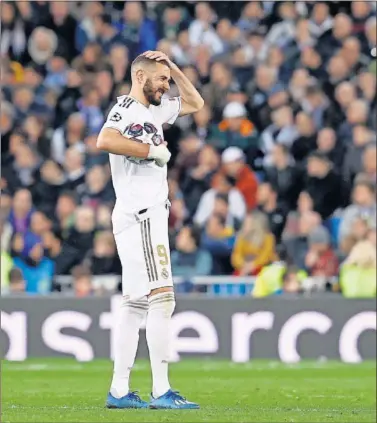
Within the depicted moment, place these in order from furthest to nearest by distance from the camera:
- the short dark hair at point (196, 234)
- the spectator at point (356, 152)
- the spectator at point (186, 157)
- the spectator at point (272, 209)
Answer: the spectator at point (186, 157), the spectator at point (356, 152), the spectator at point (272, 209), the short dark hair at point (196, 234)

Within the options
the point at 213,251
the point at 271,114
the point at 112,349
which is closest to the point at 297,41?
the point at 271,114

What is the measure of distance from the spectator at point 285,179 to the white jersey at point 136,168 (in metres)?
8.46

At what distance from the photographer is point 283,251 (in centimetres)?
1708

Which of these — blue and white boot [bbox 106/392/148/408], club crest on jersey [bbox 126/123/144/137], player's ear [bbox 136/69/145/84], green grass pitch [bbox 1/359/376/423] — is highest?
player's ear [bbox 136/69/145/84]

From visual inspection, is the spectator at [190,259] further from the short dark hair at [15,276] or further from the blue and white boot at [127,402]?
the blue and white boot at [127,402]

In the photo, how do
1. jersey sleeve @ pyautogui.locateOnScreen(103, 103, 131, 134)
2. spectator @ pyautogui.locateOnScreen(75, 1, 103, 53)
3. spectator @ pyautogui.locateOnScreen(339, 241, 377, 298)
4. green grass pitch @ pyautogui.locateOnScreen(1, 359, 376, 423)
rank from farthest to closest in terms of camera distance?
spectator @ pyautogui.locateOnScreen(75, 1, 103, 53), spectator @ pyautogui.locateOnScreen(339, 241, 377, 298), jersey sleeve @ pyautogui.locateOnScreen(103, 103, 131, 134), green grass pitch @ pyautogui.locateOnScreen(1, 359, 376, 423)

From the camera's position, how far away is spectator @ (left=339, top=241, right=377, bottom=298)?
53.4 ft

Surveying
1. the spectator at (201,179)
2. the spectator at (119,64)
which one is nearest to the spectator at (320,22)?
the spectator at (201,179)

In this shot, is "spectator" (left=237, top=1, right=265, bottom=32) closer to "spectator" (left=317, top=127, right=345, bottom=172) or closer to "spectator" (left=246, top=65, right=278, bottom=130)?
"spectator" (left=246, top=65, right=278, bottom=130)

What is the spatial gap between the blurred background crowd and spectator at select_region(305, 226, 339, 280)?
23 millimetres

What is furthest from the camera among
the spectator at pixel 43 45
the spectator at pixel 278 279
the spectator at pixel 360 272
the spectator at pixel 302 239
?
the spectator at pixel 43 45

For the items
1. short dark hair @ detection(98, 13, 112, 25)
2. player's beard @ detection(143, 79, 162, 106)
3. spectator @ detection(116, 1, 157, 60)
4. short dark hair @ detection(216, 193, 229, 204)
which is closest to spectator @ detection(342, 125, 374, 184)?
short dark hair @ detection(216, 193, 229, 204)

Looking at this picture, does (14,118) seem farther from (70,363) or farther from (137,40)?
(70,363)

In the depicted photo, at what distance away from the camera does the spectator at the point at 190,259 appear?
17.2 metres
